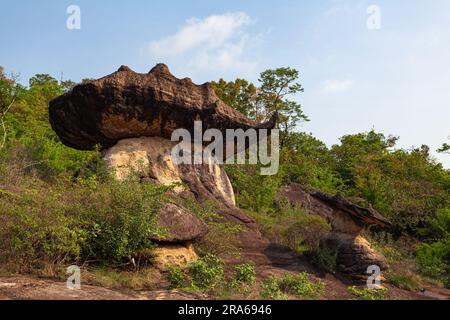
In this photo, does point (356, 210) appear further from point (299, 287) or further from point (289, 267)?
point (299, 287)

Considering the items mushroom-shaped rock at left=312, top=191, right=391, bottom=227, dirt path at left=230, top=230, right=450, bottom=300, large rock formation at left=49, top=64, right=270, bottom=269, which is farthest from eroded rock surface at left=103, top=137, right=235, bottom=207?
mushroom-shaped rock at left=312, top=191, right=391, bottom=227

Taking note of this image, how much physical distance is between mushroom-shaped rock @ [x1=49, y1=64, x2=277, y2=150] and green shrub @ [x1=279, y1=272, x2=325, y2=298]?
554 centimetres

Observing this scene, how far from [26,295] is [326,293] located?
5.13 m

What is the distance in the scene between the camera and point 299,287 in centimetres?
729

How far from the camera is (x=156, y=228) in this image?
729cm

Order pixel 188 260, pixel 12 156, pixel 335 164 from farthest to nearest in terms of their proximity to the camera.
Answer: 1. pixel 335 164
2. pixel 12 156
3. pixel 188 260

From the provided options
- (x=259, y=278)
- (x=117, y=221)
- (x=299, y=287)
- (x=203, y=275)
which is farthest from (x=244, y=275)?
(x=117, y=221)

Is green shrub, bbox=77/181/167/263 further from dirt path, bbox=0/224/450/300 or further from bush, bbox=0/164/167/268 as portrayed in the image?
dirt path, bbox=0/224/450/300

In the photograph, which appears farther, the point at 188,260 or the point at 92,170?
the point at 92,170

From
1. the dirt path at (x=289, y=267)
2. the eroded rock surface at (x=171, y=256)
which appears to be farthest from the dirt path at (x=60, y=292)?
the dirt path at (x=289, y=267)

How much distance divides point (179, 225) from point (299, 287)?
233 centimetres

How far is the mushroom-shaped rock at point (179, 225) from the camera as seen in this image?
7700 mm
